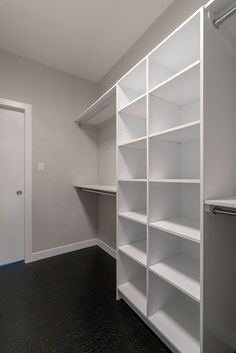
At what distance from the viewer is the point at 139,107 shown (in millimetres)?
1497

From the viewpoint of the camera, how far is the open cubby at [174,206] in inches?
48.5

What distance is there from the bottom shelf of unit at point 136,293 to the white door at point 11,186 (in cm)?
160

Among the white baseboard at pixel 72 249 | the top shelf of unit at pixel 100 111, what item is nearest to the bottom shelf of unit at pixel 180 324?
the white baseboard at pixel 72 249

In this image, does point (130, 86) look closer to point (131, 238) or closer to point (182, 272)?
point (131, 238)

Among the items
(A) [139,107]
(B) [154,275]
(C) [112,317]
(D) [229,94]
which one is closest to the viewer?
(D) [229,94]

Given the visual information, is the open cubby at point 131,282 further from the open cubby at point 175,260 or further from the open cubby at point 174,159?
the open cubby at point 174,159

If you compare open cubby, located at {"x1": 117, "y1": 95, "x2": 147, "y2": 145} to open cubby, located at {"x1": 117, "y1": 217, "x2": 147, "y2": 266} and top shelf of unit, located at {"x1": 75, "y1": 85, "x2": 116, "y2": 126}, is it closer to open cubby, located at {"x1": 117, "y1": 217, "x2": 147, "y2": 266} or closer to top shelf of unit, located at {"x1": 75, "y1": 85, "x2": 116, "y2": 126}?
top shelf of unit, located at {"x1": 75, "y1": 85, "x2": 116, "y2": 126}

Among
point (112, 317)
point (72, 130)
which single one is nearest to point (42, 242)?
point (112, 317)

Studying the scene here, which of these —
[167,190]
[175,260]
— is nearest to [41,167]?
[167,190]

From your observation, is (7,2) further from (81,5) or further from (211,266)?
(211,266)

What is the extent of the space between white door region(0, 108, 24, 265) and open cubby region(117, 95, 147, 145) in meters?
1.53

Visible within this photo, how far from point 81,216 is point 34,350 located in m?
1.69

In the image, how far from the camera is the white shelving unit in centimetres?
111

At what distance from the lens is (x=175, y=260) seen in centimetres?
134
